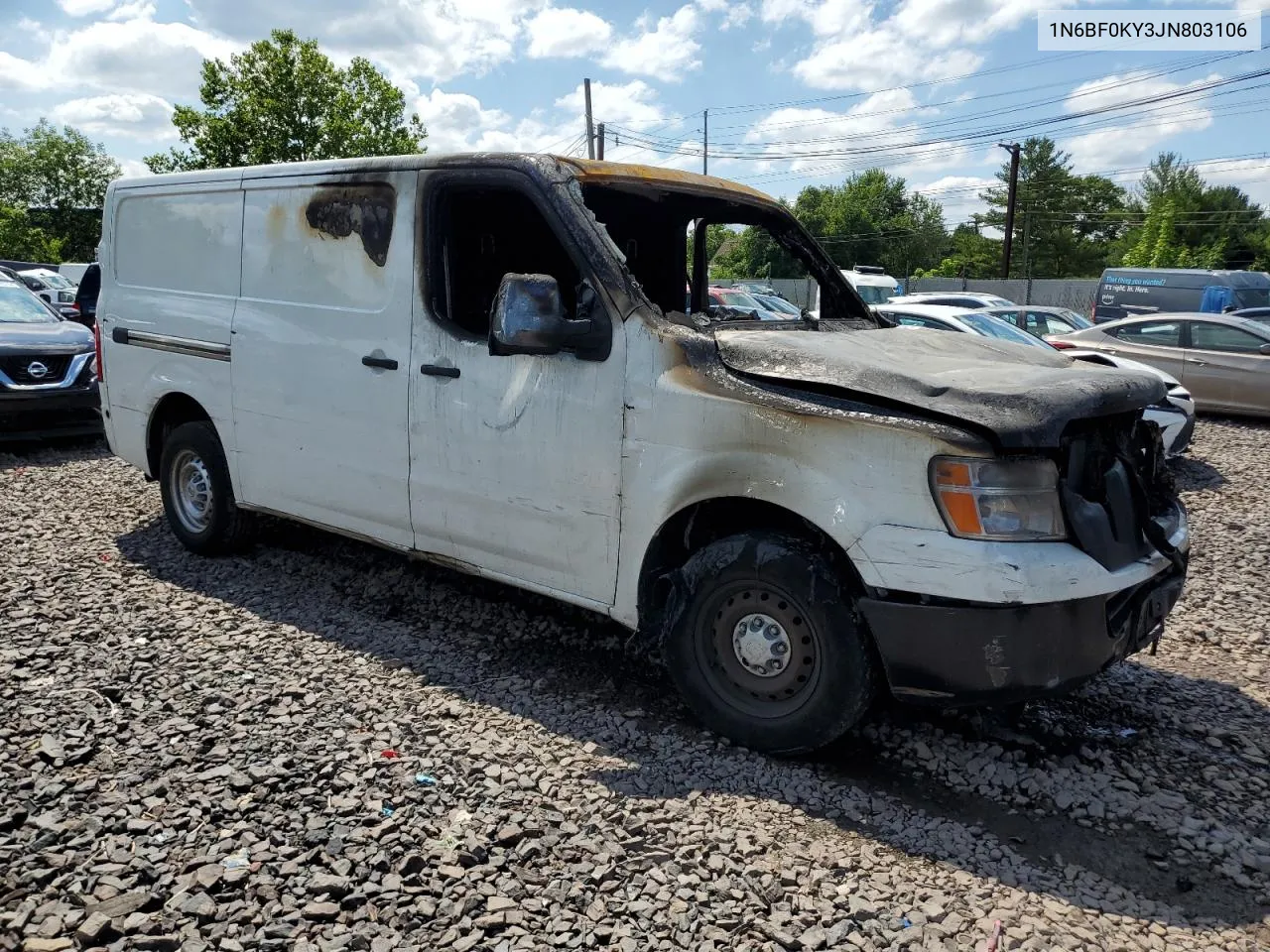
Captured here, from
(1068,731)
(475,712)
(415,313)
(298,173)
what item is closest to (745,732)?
(475,712)

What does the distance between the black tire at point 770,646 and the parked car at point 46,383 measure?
310 inches

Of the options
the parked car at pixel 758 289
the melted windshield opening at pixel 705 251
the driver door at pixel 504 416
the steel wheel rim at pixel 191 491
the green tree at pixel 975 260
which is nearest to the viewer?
the driver door at pixel 504 416

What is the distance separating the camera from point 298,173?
479cm

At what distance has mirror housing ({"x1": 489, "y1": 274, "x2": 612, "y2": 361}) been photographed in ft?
11.5

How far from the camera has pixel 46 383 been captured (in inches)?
361

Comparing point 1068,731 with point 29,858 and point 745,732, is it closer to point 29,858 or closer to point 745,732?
point 745,732

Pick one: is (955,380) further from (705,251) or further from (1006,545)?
(705,251)

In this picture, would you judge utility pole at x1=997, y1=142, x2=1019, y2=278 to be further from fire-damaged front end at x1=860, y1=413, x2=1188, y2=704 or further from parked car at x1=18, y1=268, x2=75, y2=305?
fire-damaged front end at x1=860, y1=413, x2=1188, y2=704

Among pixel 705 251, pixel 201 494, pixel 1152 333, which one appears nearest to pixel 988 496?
pixel 705 251

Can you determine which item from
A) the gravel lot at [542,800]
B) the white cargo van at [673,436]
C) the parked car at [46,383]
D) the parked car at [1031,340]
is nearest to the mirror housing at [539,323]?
the white cargo van at [673,436]

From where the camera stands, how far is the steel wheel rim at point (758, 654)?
11.0ft

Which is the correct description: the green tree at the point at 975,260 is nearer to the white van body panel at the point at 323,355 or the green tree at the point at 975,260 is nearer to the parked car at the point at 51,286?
the parked car at the point at 51,286

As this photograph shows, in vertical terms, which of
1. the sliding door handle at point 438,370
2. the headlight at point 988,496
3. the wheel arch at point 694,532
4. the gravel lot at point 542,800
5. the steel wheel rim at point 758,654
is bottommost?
the gravel lot at point 542,800

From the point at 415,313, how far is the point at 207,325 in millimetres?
1685
